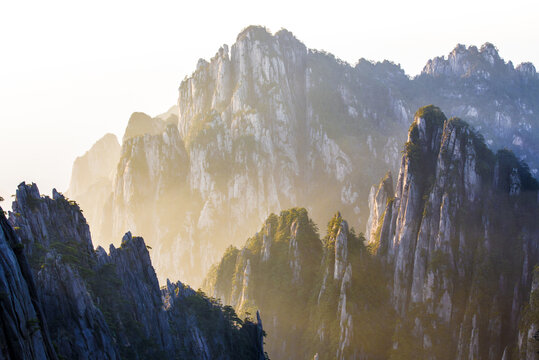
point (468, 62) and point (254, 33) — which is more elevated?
point (468, 62)

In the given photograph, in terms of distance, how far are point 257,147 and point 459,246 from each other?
263 ft

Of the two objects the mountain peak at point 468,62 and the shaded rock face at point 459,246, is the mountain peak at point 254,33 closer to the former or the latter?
the mountain peak at point 468,62

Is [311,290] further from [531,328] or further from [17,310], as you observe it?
[17,310]

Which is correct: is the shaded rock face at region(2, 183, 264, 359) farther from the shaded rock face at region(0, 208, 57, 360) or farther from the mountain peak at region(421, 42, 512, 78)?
the mountain peak at region(421, 42, 512, 78)

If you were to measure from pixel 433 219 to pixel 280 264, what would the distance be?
93.9 feet

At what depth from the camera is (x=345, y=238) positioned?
7250 centimetres

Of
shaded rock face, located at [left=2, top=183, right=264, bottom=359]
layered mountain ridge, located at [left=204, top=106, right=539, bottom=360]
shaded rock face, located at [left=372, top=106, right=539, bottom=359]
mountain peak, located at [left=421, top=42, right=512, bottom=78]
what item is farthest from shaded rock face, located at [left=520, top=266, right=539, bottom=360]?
mountain peak, located at [left=421, top=42, right=512, bottom=78]

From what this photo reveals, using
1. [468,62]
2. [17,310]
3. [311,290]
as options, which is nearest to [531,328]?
[311,290]

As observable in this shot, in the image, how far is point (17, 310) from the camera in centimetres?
2056

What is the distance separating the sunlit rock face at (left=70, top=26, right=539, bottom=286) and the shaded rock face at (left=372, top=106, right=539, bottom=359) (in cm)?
5475

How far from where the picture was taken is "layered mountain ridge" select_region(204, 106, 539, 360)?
199 feet

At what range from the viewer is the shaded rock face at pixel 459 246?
5997cm

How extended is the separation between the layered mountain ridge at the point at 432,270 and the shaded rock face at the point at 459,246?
14cm

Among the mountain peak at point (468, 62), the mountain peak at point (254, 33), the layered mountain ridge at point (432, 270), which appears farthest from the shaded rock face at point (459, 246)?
the mountain peak at point (468, 62)
